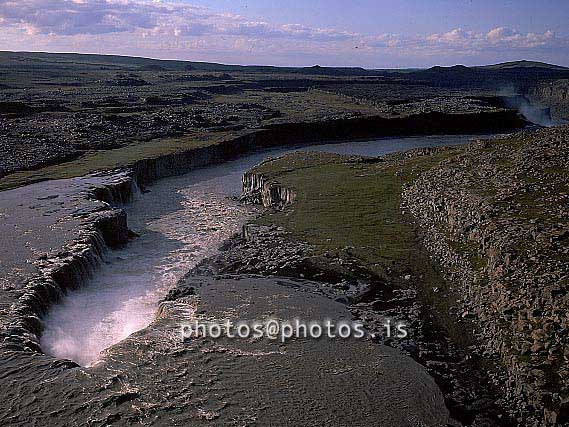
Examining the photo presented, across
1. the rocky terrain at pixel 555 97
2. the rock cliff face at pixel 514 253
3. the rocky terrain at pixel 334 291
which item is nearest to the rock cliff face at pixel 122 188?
the rocky terrain at pixel 334 291

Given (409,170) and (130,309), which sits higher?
(409,170)

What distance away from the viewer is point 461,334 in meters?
13.5

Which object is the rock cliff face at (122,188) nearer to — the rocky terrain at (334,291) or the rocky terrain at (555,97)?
the rocky terrain at (334,291)

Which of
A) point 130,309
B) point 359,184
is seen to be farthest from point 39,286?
point 359,184

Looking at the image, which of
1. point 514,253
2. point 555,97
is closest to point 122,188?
point 514,253

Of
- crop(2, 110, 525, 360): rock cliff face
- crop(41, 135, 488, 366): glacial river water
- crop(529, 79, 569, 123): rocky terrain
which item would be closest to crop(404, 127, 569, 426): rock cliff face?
crop(2, 110, 525, 360): rock cliff face

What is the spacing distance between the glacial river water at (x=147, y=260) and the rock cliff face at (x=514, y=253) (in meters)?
8.02

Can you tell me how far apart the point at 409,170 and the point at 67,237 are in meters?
15.9

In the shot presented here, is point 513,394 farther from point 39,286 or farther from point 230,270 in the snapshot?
point 39,286

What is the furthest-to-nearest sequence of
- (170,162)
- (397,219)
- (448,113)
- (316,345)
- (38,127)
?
(448,113) < (38,127) < (170,162) < (397,219) < (316,345)

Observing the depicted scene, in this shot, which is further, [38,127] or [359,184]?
[38,127]

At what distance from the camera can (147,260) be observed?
67.7ft

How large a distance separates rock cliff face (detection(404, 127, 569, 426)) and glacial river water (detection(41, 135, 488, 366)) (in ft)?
26.3

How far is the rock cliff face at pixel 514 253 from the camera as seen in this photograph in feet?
36.1
